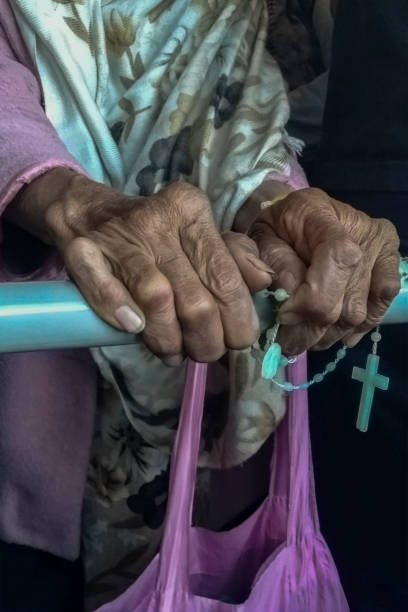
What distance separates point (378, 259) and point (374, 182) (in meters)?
0.15

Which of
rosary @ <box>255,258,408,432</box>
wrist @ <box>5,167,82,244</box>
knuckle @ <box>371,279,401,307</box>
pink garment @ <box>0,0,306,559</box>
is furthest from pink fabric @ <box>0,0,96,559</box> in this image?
knuckle @ <box>371,279,401,307</box>

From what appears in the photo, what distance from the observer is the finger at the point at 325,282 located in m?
0.47

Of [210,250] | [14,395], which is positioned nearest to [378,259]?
[210,250]

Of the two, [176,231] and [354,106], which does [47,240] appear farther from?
[354,106]

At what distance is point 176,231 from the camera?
448 millimetres

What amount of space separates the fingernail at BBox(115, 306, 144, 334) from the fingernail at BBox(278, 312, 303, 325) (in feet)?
0.34

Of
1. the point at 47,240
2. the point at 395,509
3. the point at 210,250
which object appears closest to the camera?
the point at 210,250

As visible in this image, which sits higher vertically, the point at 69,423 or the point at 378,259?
the point at 378,259

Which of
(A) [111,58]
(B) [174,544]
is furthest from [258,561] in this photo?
→ (A) [111,58]

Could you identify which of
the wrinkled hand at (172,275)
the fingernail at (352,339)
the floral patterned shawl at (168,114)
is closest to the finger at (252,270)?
the wrinkled hand at (172,275)

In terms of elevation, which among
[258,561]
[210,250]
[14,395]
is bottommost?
[258,561]

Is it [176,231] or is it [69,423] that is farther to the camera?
[69,423]

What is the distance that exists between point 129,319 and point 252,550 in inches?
16.0

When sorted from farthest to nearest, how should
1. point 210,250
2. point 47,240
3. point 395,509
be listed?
point 395,509
point 47,240
point 210,250
